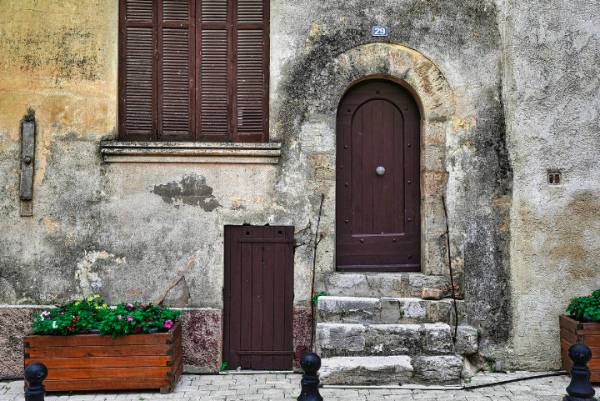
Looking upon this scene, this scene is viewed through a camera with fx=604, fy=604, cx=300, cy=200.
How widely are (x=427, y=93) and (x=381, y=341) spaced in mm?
2653

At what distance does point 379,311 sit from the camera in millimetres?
6277

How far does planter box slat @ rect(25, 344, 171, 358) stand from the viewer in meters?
5.60

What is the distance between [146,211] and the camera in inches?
255

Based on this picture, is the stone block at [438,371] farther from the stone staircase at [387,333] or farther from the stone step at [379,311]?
the stone step at [379,311]

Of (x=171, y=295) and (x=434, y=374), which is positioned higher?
(x=171, y=295)

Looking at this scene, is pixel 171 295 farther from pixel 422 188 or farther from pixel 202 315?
pixel 422 188

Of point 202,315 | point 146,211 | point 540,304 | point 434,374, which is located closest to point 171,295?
point 202,315

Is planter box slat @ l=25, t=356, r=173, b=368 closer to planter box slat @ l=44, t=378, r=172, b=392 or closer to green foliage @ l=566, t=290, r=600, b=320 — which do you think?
planter box slat @ l=44, t=378, r=172, b=392

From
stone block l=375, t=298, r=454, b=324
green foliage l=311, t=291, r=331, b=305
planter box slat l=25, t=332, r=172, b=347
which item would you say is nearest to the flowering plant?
planter box slat l=25, t=332, r=172, b=347

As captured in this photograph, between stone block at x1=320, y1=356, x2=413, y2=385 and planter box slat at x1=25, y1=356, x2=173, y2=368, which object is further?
stone block at x1=320, y1=356, x2=413, y2=385

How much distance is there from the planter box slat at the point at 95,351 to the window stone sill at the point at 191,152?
77.2 inches

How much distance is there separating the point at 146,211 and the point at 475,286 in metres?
3.61

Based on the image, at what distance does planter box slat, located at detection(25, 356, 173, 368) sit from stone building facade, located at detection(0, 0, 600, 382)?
2.54ft

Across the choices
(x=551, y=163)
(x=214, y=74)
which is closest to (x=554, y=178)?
(x=551, y=163)
